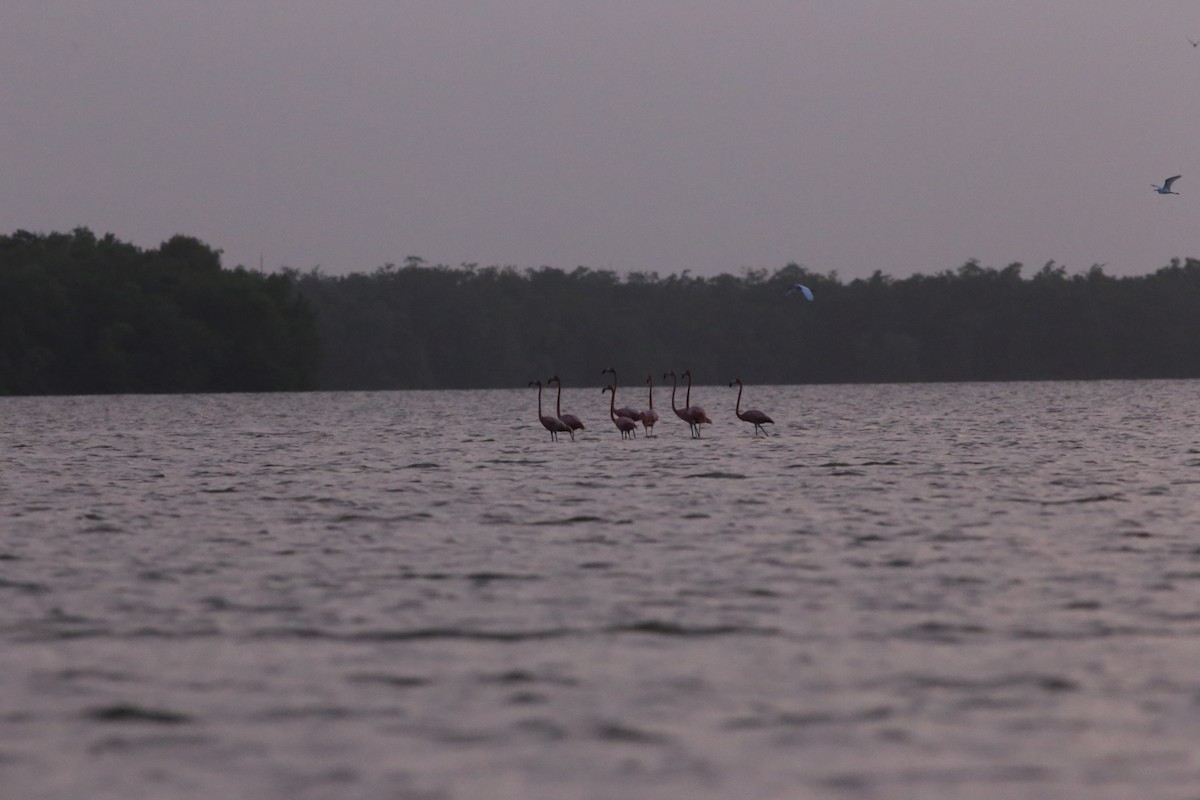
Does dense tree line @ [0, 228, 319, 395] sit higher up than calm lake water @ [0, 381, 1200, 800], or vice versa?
dense tree line @ [0, 228, 319, 395]

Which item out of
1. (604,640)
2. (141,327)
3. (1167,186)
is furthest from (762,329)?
(604,640)

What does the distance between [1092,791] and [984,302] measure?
177 m

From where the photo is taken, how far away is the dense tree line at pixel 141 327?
112438 millimetres

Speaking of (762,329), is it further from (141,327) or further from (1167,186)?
(1167,186)

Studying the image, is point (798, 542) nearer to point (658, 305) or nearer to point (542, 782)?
point (542, 782)

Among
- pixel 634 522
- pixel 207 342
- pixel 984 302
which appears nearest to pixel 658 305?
pixel 984 302

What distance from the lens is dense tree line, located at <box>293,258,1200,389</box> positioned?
174 metres

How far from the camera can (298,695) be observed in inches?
411

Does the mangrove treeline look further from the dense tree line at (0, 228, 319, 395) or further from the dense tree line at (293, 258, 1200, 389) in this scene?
the dense tree line at (0, 228, 319, 395)

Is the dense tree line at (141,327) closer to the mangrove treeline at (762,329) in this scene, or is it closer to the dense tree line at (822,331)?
the mangrove treeline at (762,329)

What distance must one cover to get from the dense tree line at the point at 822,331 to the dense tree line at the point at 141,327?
4198 cm

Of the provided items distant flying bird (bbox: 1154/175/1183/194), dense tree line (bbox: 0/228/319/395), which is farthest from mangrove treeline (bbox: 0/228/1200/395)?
distant flying bird (bbox: 1154/175/1183/194)

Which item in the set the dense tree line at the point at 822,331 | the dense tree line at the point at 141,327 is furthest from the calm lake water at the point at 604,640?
the dense tree line at the point at 822,331

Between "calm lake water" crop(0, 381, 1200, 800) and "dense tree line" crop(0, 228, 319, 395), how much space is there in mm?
89968
